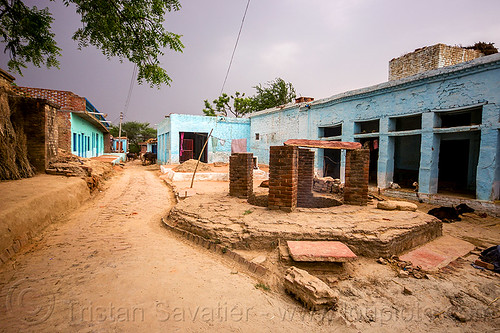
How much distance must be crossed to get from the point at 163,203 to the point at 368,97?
9.42m

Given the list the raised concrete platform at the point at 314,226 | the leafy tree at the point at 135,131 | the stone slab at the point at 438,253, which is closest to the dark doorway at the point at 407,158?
the stone slab at the point at 438,253

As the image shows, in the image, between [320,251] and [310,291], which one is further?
[320,251]

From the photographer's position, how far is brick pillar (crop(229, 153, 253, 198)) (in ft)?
18.6

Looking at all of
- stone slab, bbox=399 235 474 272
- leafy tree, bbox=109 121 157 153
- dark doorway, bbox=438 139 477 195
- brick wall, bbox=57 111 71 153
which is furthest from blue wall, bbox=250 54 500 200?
leafy tree, bbox=109 121 157 153

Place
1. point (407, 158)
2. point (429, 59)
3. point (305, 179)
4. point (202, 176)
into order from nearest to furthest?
point (305, 179) < point (429, 59) < point (407, 158) < point (202, 176)

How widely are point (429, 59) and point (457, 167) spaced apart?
Answer: 17.7 feet

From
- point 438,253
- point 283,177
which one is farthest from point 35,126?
point 438,253

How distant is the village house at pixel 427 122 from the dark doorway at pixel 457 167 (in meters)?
0.03

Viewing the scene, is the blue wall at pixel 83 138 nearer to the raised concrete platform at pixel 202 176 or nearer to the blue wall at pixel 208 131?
the blue wall at pixel 208 131

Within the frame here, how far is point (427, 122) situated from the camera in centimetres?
791

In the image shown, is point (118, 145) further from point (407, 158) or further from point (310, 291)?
point (310, 291)

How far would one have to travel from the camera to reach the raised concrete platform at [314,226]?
11.4ft

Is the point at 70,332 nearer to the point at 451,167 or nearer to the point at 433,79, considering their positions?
the point at 433,79

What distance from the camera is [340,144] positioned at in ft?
16.1
